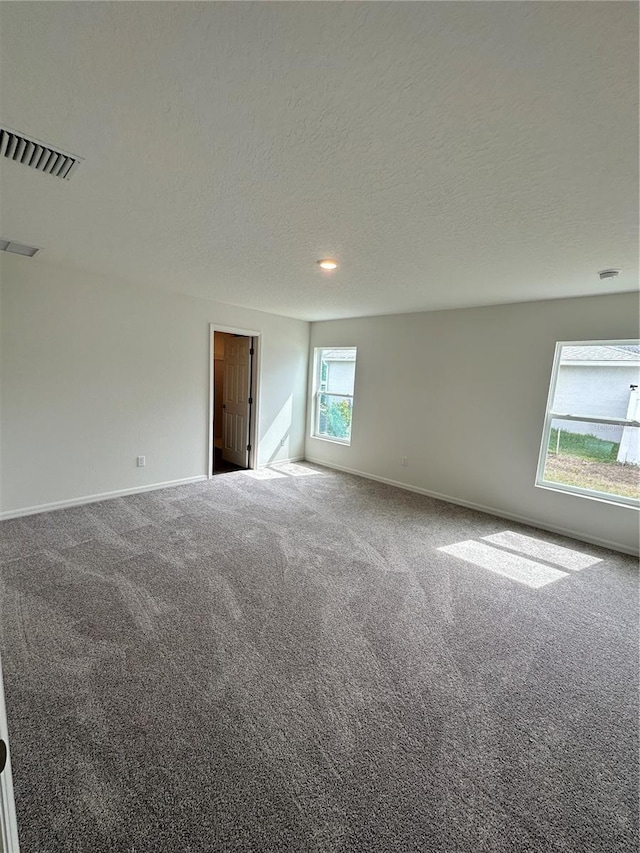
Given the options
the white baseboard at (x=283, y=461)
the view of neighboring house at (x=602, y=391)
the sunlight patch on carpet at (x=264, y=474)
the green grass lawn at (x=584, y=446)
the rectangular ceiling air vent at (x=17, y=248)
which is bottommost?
the sunlight patch on carpet at (x=264, y=474)

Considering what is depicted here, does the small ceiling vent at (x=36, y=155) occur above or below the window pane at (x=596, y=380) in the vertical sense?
above

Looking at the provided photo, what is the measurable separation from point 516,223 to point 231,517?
3.41 m

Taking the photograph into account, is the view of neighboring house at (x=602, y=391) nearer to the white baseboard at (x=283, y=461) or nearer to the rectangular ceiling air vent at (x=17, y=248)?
the white baseboard at (x=283, y=461)

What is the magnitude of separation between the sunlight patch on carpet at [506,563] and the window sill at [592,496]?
1010 mm

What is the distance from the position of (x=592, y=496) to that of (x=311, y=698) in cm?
338

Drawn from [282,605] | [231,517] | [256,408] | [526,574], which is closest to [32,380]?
[231,517]

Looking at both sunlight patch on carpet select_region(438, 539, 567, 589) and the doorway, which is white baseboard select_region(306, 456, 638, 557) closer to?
sunlight patch on carpet select_region(438, 539, 567, 589)

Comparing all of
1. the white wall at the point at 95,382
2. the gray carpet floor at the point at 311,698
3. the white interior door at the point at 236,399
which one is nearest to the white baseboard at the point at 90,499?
the white wall at the point at 95,382

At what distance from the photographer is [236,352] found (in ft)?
18.6

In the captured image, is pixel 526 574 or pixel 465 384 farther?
pixel 465 384

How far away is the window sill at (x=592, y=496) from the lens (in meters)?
3.36

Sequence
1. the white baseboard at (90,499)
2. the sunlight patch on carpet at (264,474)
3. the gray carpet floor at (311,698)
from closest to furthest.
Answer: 1. the gray carpet floor at (311,698)
2. the white baseboard at (90,499)
3. the sunlight patch on carpet at (264,474)

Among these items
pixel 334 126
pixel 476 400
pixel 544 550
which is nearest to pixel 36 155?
pixel 334 126

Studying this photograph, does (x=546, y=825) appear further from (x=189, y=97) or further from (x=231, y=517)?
(x=231, y=517)
